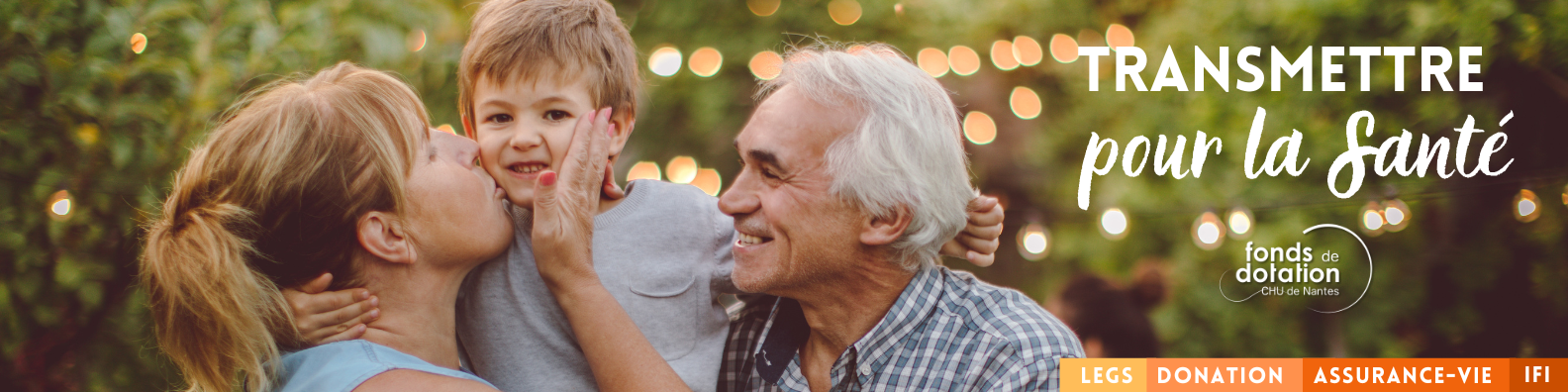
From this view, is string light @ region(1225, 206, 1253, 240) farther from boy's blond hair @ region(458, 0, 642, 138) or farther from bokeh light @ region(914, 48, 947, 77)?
boy's blond hair @ region(458, 0, 642, 138)

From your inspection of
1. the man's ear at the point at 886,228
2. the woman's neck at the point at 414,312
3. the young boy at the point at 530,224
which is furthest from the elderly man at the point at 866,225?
the woman's neck at the point at 414,312

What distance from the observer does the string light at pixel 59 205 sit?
199cm

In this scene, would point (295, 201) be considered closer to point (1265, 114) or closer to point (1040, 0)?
point (1265, 114)

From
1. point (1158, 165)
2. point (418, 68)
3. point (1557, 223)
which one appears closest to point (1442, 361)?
point (1557, 223)

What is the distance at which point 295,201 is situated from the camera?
143 centimetres

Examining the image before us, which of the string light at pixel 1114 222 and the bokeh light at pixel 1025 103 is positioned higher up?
the bokeh light at pixel 1025 103

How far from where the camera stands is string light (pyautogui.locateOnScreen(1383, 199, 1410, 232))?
3.51m

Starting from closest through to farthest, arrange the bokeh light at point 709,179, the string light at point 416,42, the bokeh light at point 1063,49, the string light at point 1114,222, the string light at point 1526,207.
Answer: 1. the string light at point 416,42
2. the string light at point 1526,207
3. the bokeh light at point 709,179
4. the string light at point 1114,222
5. the bokeh light at point 1063,49

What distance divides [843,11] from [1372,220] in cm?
233

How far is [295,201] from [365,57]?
103cm

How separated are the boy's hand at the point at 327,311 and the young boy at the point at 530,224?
231mm

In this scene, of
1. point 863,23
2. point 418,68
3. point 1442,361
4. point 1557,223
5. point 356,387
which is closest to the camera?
point 356,387

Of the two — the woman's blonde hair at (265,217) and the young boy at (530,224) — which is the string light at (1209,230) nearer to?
the young boy at (530,224)

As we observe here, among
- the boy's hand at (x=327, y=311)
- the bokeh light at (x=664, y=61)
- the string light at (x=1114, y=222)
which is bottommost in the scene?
the boy's hand at (x=327, y=311)
